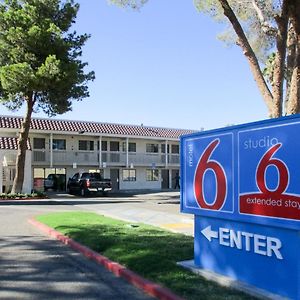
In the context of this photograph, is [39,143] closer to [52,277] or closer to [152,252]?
[152,252]

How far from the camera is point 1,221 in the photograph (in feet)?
56.4

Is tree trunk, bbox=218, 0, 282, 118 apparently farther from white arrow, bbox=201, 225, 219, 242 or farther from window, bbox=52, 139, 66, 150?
window, bbox=52, 139, 66, 150

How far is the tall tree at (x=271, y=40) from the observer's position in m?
12.0

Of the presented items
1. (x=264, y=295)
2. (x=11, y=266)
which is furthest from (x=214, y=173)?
(x=11, y=266)

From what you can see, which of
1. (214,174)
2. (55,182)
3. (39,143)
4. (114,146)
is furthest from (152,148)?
(214,174)

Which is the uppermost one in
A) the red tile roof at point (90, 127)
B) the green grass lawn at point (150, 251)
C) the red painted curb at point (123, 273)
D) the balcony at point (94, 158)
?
the red tile roof at point (90, 127)

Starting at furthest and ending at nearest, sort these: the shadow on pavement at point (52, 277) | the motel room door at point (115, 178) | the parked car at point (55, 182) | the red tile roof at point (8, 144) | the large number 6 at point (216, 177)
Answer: the motel room door at point (115, 178) < the parked car at point (55, 182) < the red tile roof at point (8, 144) < the large number 6 at point (216, 177) < the shadow on pavement at point (52, 277)

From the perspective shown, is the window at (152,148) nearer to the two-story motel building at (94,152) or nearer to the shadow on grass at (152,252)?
the two-story motel building at (94,152)

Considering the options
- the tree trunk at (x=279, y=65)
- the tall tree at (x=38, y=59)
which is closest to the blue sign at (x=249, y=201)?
the tree trunk at (x=279, y=65)

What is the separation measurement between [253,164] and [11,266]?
5.05 m

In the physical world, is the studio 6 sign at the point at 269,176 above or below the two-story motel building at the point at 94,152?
below

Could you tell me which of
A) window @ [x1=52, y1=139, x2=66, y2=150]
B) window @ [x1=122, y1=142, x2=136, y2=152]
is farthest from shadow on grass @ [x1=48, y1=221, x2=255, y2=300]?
window @ [x1=122, y1=142, x2=136, y2=152]

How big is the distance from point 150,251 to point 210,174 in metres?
2.57

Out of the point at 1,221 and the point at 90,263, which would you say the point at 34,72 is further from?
the point at 90,263
